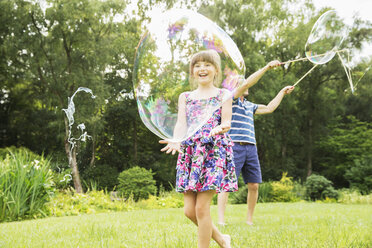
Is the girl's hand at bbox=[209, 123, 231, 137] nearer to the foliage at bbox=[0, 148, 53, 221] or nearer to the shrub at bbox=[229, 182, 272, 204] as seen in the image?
the foliage at bbox=[0, 148, 53, 221]

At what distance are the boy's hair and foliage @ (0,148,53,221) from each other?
3840 millimetres

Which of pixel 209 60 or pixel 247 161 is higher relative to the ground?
pixel 209 60

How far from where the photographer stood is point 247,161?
3.80 meters

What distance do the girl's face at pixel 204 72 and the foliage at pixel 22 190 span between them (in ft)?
12.8

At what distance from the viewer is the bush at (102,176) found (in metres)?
13.5

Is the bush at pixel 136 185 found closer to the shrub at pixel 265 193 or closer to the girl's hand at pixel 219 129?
the shrub at pixel 265 193

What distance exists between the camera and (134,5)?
15.4 m

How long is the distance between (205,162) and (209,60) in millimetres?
709

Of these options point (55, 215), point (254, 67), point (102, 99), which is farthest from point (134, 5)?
point (55, 215)

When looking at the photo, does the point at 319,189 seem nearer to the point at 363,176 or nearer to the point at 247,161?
the point at 363,176

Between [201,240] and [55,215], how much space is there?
432 centimetres

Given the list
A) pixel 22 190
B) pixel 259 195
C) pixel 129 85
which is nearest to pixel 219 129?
pixel 22 190

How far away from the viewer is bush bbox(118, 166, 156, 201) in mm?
9172

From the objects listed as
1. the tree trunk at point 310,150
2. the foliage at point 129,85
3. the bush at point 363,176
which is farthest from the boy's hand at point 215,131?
the tree trunk at point 310,150
